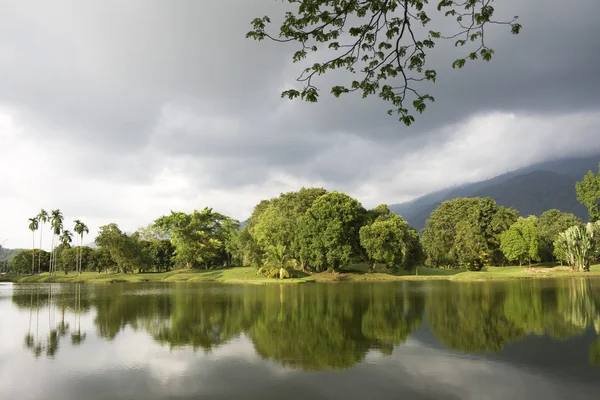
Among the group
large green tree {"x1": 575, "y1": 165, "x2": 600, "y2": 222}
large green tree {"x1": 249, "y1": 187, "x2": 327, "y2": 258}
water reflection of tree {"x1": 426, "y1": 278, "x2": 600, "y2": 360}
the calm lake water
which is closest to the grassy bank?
large green tree {"x1": 249, "y1": 187, "x2": 327, "y2": 258}

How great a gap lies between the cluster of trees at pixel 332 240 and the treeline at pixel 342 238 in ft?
0.55

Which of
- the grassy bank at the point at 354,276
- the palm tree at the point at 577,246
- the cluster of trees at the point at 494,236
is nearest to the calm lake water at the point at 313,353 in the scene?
the grassy bank at the point at 354,276

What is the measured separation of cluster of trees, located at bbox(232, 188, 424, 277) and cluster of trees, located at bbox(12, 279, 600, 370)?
27994 millimetres

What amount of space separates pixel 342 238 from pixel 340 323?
42.7 m

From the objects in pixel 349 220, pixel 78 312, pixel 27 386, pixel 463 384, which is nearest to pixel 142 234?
pixel 349 220

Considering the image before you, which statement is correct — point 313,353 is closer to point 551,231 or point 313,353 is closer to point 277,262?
point 277,262

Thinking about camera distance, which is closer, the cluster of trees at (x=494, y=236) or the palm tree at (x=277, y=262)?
the palm tree at (x=277, y=262)

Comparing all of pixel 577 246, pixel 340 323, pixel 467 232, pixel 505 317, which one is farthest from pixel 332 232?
pixel 340 323

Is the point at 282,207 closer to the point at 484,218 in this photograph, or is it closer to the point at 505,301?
the point at 484,218

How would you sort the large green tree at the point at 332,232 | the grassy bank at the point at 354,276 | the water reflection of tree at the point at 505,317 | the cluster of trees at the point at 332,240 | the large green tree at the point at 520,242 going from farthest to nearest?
the large green tree at the point at 520,242 → the large green tree at the point at 332,232 → the cluster of trees at the point at 332,240 → the grassy bank at the point at 354,276 → the water reflection of tree at the point at 505,317

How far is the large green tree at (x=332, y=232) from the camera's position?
62.5 m

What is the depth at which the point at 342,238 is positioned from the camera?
63594 millimetres

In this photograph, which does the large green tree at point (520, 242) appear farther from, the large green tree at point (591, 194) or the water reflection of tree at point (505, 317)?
the water reflection of tree at point (505, 317)

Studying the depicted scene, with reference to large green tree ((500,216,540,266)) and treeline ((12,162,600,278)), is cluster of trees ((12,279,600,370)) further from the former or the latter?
large green tree ((500,216,540,266))
